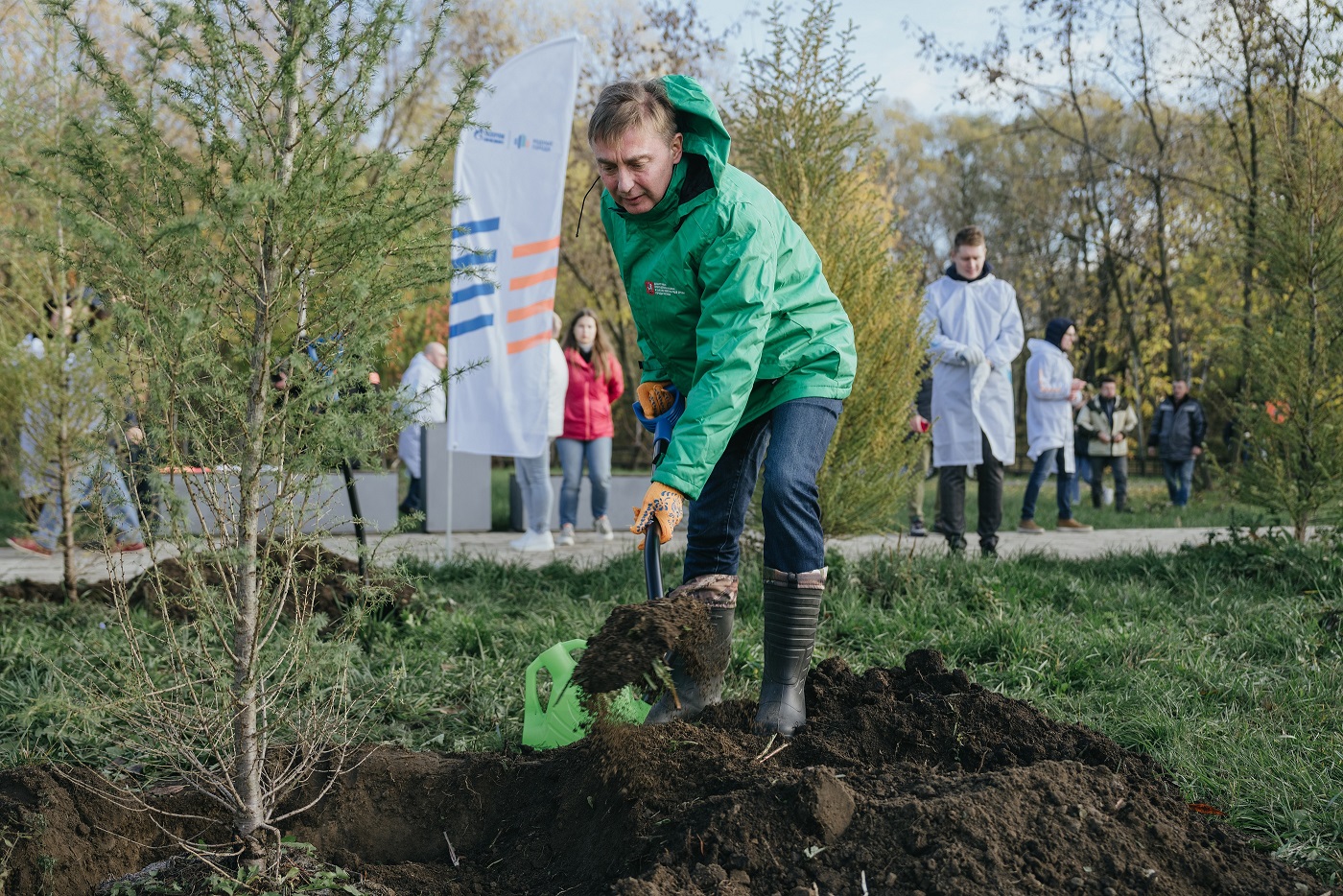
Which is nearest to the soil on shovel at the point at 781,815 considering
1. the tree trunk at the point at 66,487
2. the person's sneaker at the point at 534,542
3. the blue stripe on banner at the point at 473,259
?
the blue stripe on banner at the point at 473,259

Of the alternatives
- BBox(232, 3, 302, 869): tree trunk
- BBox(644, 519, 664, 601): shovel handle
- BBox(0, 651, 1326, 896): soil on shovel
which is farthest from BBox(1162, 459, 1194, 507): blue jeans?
BBox(232, 3, 302, 869): tree trunk

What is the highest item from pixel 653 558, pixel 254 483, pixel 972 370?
pixel 972 370

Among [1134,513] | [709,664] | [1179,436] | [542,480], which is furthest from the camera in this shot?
[1179,436]

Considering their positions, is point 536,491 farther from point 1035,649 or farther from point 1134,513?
point 1134,513

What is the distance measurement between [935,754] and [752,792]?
727mm

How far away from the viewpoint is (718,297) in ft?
9.63

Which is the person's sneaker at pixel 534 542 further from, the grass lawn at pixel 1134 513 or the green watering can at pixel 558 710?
the green watering can at pixel 558 710

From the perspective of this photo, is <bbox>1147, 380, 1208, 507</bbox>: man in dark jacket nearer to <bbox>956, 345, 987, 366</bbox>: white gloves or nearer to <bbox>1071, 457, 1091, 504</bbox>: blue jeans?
<bbox>1071, 457, 1091, 504</bbox>: blue jeans

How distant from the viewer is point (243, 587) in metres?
2.40

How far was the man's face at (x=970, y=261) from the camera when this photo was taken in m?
6.89

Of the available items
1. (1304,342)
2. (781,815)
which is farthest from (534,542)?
(781,815)

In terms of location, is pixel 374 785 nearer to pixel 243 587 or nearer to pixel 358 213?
pixel 243 587

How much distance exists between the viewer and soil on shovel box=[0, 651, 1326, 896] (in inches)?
83.7

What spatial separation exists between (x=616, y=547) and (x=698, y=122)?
5.51 metres
